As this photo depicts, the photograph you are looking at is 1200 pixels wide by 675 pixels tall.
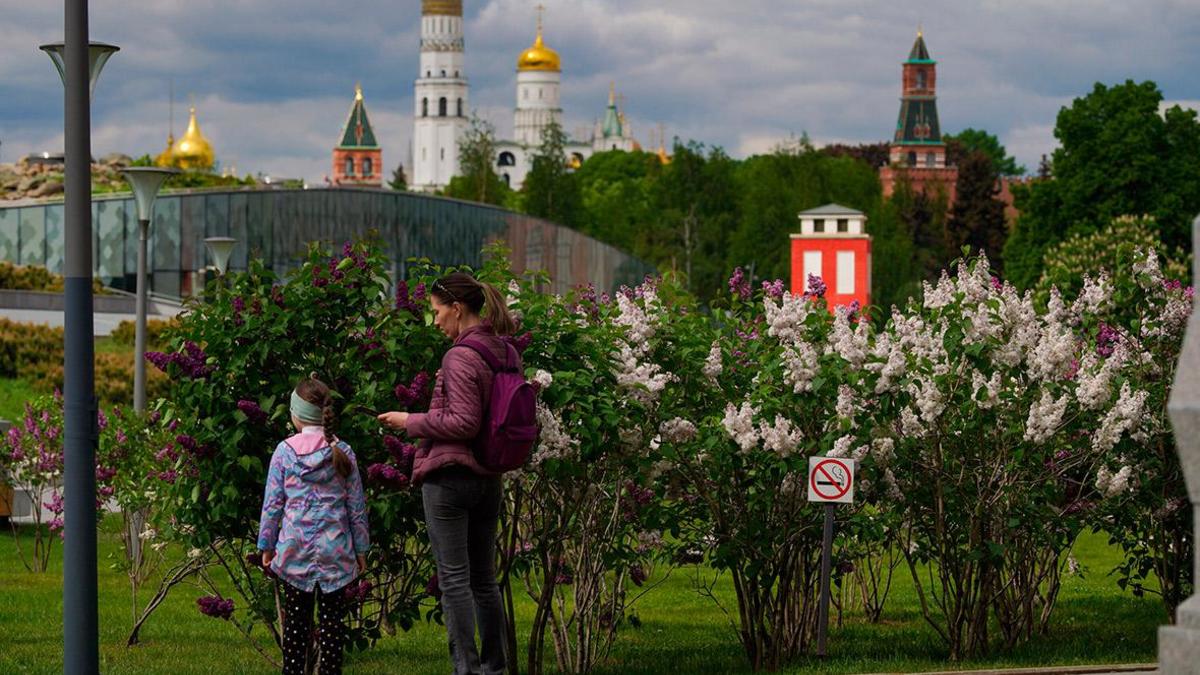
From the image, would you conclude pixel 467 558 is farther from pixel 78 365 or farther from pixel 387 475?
pixel 78 365

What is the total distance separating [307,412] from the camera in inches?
342

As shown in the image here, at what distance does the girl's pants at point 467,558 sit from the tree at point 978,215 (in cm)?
9525

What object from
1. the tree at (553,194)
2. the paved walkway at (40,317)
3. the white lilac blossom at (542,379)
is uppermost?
the tree at (553,194)

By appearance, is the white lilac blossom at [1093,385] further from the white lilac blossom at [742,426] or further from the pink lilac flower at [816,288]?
the white lilac blossom at [742,426]

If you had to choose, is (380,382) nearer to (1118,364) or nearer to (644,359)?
(644,359)

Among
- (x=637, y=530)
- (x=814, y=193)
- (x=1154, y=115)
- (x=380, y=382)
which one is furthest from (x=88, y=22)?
(x=814, y=193)

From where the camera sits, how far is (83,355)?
362 inches

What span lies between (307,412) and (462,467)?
809 millimetres

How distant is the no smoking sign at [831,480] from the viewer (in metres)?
9.72

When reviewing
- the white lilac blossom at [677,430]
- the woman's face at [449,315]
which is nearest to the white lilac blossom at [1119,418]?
the white lilac blossom at [677,430]

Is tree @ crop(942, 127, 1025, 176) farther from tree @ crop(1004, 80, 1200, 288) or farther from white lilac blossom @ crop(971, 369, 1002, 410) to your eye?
white lilac blossom @ crop(971, 369, 1002, 410)

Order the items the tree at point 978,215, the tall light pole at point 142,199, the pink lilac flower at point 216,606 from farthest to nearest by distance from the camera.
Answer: the tree at point 978,215
the tall light pole at point 142,199
the pink lilac flower at point 216,606

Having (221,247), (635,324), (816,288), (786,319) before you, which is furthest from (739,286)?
(221,247)

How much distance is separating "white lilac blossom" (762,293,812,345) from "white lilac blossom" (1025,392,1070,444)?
1212 mm
